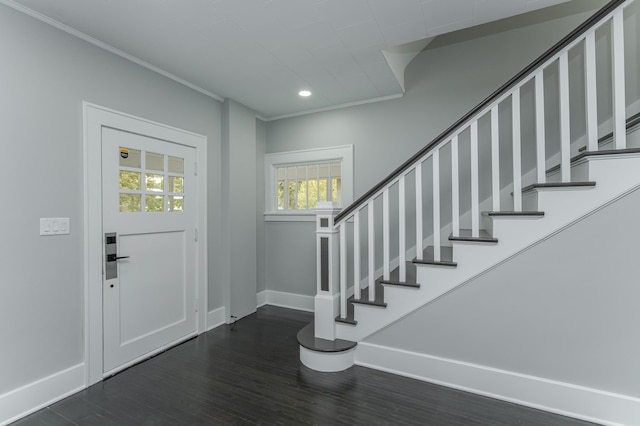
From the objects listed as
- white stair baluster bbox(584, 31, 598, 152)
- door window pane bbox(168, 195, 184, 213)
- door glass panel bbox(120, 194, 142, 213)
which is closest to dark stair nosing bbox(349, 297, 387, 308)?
white stair baluster bbox(584, 31, 598, 152)

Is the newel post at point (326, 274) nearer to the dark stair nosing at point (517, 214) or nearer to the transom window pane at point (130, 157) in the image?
the dark stair nosing at point (517, 214)

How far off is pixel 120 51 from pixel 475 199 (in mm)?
3188

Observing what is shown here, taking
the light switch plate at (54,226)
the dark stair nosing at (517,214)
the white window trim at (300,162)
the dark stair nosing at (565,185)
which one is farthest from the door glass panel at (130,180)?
the dark stair nosing at (565,185)

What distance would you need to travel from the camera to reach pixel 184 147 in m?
3.24

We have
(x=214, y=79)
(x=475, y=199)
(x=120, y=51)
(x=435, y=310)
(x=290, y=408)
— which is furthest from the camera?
(x=214, y=79)

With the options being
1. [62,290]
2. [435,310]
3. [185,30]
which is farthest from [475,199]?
[62,290]

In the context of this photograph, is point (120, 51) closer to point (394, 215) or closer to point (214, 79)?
point (214, 79)

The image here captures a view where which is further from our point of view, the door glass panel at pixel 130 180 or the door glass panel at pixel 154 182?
the door glass panel at pixel 154 182

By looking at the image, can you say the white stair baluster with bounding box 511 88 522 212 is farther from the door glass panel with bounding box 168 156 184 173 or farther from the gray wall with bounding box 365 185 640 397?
the door glass panel with bounding box 168 156 184 173

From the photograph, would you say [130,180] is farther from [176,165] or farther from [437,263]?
[437,263]

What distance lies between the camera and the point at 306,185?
14.1 feet

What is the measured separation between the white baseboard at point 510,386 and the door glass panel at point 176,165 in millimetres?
2527

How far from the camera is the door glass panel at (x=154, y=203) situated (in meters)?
2.89

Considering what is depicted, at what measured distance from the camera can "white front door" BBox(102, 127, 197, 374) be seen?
2.57 m
